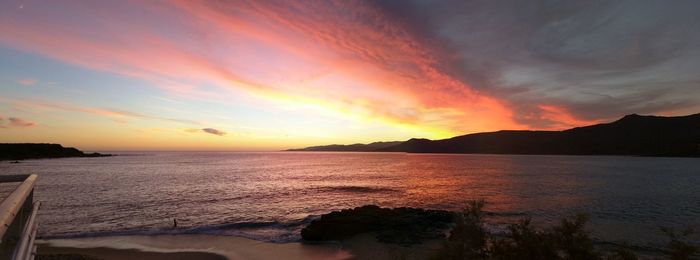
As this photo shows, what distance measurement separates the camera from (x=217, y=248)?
28.3 meters

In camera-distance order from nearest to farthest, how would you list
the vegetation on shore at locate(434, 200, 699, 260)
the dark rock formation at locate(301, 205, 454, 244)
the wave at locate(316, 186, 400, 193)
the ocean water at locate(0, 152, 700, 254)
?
the vegetation on shore at locate(434, 200, 699, 260), the dark rock formation at locate(301, 205, 454, 244), the ocean water at locate(0, 152, 700, 254), the wave at locate(316, 186, 400, 193)

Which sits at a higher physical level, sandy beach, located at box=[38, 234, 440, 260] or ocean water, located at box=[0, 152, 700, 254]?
ocean water, located at box=[0, 152, 700, 254]

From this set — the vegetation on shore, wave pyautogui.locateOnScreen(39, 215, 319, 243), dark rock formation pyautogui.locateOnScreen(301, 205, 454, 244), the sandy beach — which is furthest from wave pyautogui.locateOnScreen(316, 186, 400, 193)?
the vegetation on shore

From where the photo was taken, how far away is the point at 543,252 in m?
14.7

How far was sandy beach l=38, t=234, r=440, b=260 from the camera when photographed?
85.7ft

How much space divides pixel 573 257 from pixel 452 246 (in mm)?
4810

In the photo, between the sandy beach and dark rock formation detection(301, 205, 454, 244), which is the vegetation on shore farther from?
dark rock formation detection(301, 205, 454, 244)

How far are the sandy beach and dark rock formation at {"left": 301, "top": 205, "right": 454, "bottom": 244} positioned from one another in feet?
3.77

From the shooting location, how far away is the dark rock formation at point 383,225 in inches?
1214

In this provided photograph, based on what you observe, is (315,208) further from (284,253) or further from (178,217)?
(284,253)

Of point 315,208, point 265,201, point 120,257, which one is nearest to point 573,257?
point 120,257

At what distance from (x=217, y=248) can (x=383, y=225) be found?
14.5 meters

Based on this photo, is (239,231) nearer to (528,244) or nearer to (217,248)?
(217,248)

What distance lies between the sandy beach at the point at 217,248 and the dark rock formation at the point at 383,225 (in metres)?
1.15
